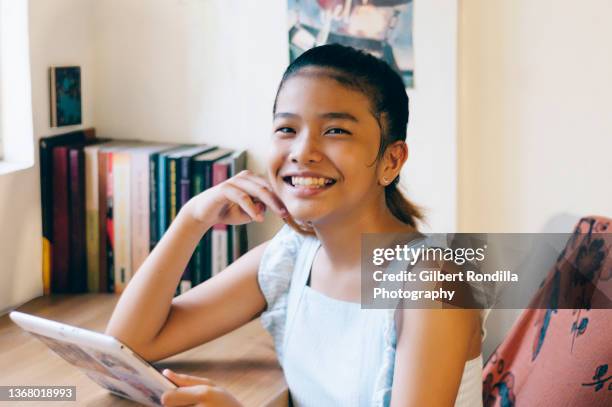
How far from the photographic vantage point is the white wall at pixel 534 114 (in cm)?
174

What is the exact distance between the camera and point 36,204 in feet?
6.64

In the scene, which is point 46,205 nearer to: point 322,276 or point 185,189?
point 185,189

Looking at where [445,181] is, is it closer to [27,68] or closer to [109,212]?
[109,212]

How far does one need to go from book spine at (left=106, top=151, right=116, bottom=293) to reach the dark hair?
74 centimetres

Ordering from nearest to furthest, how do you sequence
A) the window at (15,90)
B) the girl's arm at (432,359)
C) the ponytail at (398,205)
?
the girl's arm at (432,359)
the ponytail at (398,205)
the window at (15,90)

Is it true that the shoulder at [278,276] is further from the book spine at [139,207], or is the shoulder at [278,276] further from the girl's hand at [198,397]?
the book spine at [139,207]

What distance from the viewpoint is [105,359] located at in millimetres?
1319

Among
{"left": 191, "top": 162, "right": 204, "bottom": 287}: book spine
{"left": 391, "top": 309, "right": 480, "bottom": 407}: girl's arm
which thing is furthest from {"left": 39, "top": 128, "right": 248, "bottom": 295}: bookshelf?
{"left": 391, "top": 309, "right": 480, "bottom": 407}: girl's arm

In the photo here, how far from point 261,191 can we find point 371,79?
292 millimetres

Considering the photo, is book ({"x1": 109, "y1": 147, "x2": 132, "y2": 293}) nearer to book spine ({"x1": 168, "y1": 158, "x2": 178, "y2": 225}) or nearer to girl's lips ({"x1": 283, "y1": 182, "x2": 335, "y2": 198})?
book spine ({"x1": 168, "y1": 158, "x2": 178, "y2": 225})

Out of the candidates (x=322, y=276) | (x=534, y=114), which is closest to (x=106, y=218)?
(x=322, y=276)

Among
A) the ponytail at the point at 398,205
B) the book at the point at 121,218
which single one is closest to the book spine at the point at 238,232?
the book at the point at 121,218

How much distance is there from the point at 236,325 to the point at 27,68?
79 cm

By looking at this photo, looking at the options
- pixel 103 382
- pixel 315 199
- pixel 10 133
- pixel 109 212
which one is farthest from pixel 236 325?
pixel 10 133
